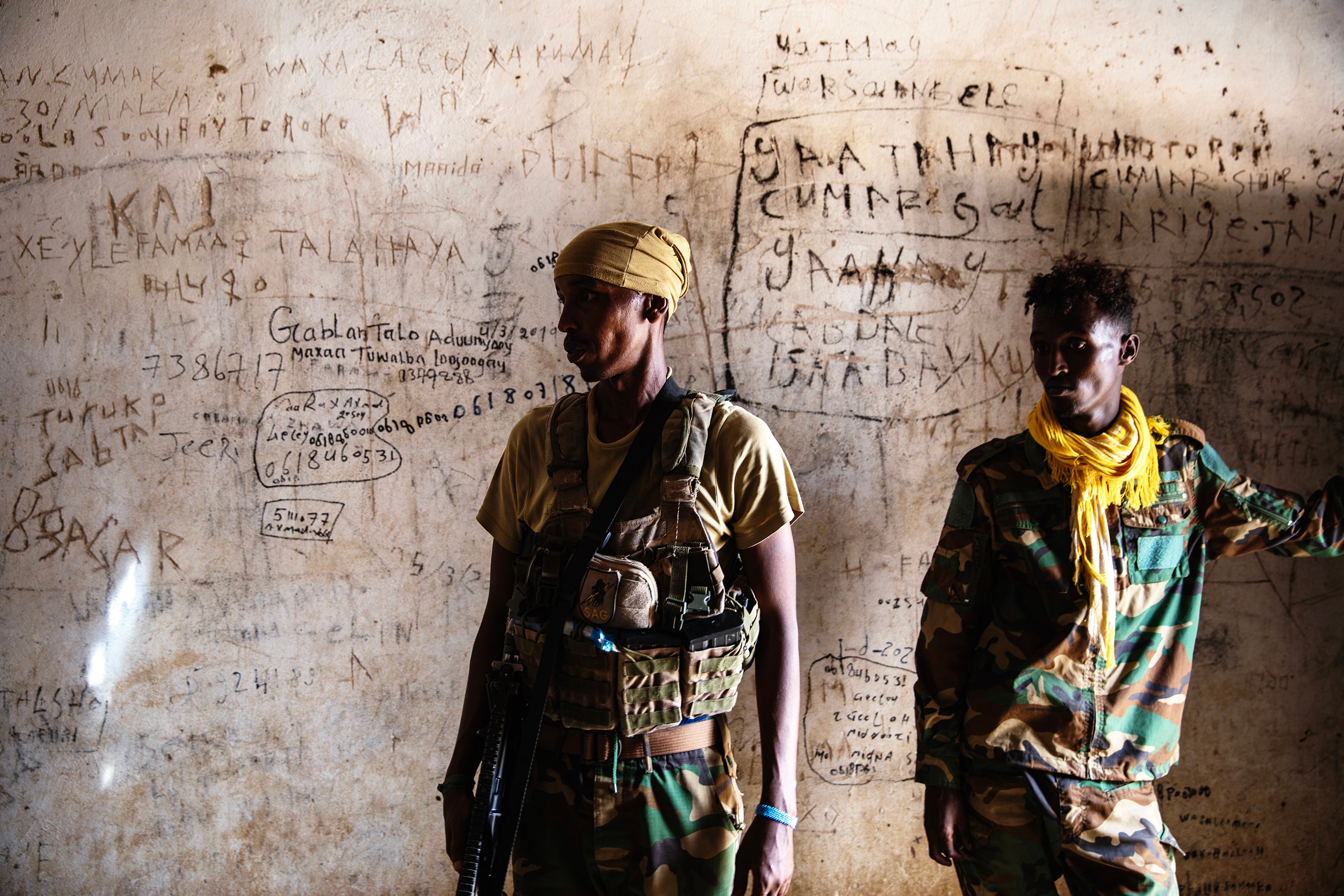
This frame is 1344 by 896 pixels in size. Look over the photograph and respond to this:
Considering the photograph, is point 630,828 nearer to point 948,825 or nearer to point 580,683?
point 580,683

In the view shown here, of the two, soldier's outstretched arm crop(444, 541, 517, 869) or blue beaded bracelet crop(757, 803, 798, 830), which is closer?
blue beaded bracelet crop(757, 803, 798, 830)

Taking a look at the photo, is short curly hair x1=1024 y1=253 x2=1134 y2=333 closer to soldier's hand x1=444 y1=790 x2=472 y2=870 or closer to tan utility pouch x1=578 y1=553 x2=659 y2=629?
tan utility pouch x1=578 y1=553 x2=659 y2=629

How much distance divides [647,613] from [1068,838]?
115cm

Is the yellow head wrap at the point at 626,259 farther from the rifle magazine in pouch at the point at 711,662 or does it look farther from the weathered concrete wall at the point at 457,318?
the weathered concrete wall at the point at 457,318

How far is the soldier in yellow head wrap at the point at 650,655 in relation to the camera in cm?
175

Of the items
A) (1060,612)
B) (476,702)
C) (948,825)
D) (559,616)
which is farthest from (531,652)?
(1060,612)

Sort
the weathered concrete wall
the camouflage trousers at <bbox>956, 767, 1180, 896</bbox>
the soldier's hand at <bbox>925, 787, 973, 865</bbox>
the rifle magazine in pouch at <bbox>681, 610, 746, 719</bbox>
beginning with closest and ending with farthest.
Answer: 1. the rifle magazine in pouch at <bbox>681, 610, 746, 719</bbox>
2. the camouflage trousers at <bbox>956, 767, 1180, 896</bbox>
3. the soldier's hand at <bbox>925, 787, 973, 865</bbox>
4. the weathered concrete wall

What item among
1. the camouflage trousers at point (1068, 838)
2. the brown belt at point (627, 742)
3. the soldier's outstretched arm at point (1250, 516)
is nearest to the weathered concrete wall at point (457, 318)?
the soldier's outstretched arm at point (1250, 516)

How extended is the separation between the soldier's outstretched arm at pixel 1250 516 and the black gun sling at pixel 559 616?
143 centimetres

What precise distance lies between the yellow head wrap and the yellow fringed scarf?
103 cm

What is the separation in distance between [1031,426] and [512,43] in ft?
6.64

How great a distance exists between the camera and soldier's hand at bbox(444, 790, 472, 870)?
72.2 inches

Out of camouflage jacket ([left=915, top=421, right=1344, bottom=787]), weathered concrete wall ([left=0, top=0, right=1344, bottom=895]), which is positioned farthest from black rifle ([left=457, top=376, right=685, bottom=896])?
weathered concrete wall ([left=0, top=0, right=1344, bottom=895])

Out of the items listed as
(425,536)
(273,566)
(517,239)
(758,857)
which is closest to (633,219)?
(517,239)
